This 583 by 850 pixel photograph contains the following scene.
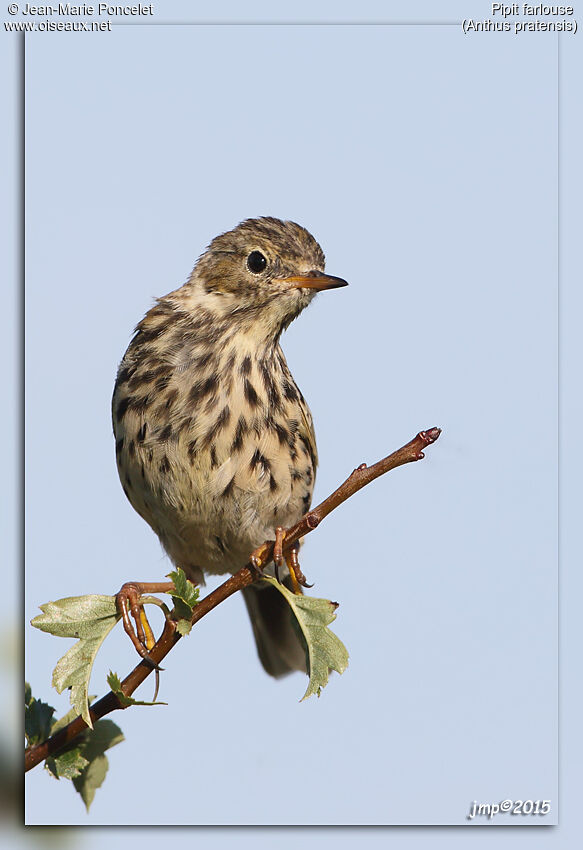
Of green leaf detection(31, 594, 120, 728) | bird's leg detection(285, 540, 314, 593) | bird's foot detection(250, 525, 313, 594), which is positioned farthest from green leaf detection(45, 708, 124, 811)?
bird's leg detection(285, 540, 314, 593)

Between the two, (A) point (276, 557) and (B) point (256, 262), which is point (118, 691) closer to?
(A) point (276, 557)

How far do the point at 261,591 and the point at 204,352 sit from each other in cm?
250

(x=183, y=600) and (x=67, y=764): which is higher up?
(x=183, y=600)

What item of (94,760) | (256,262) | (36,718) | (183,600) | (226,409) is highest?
(256,262)

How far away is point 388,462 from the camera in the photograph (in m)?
3.73

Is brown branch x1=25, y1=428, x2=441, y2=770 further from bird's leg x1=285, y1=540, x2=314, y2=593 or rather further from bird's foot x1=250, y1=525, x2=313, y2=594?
A: bird's leg x1=285, y1=540, x2=314, y2=593

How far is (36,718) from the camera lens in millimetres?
4586

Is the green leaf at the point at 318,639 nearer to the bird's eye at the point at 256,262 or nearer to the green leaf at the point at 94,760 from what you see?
the green leaf at the point at 94,760

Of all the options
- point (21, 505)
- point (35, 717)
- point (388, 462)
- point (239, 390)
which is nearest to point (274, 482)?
point (239, 390)

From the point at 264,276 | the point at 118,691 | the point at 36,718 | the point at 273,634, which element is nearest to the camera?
the point at 118,691

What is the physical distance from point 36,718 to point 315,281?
3.03 meters

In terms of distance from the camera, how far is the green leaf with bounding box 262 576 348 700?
4266mm

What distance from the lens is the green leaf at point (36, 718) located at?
14.9 feet

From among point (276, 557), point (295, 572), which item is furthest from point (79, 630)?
point (295, 572)
